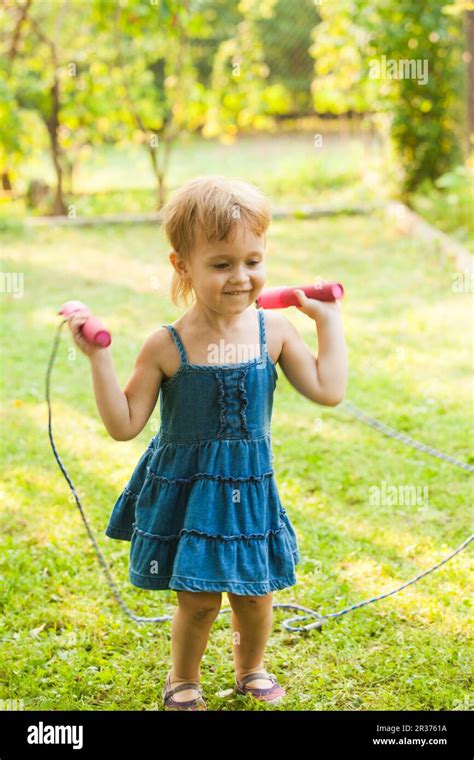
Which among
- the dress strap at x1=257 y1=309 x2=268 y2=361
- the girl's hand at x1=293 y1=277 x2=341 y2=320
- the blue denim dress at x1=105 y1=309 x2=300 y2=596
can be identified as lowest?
the blue denim dress at x1=105 y1=309 x2=300 y2=596

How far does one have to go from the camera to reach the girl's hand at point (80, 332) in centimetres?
212

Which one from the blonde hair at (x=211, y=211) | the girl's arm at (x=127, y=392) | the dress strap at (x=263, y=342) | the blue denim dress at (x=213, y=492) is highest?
the blonde hair at (x=211, y=211)

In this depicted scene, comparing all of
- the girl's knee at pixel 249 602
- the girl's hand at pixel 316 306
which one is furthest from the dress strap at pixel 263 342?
the girl's knee at pixel 249 602

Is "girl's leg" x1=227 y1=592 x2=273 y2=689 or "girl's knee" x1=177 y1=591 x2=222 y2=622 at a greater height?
"girl's knee" x1=177 y1=591 x2=222 y2=622

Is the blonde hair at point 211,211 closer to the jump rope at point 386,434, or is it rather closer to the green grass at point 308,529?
the jump rope at point 386,434

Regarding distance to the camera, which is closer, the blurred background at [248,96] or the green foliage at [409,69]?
the green foliage at [409,69]

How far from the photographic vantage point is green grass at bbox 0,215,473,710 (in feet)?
8.28

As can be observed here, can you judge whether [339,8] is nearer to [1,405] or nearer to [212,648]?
[1,405]

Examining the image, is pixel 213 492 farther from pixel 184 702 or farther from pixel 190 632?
pixel 184 702

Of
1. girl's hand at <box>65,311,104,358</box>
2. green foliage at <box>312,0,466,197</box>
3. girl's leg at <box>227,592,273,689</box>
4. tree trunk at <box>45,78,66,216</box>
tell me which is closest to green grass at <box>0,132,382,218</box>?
tree trunk at <box>45,78,66,216</box>

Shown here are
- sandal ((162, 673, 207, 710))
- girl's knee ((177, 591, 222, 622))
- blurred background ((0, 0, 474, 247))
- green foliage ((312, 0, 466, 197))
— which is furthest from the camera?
blurred background ((0, 0, 474, 247))

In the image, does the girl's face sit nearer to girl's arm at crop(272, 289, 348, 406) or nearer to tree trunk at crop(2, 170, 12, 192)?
girl's arm at crop(272, 289, 348, 406)

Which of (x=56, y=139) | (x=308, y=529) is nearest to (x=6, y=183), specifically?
(x=56, y=139)

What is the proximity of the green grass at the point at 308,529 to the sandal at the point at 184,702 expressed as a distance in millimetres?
53
